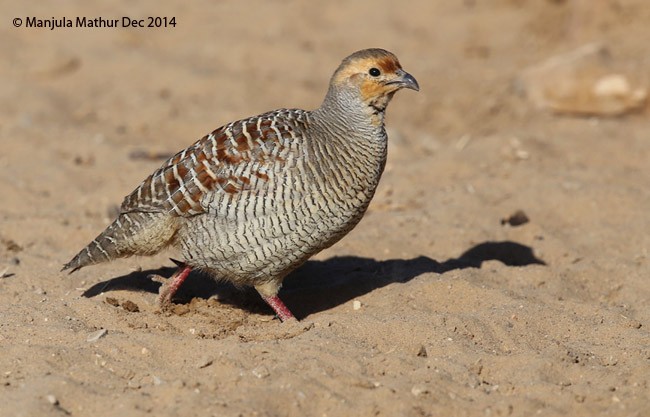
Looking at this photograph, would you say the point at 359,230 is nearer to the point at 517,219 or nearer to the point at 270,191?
the point at 517,219

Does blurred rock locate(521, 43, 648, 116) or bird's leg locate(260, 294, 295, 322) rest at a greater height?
blurred rock locate(521, 43, 648, 116)

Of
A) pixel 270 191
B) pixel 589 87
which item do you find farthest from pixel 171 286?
pixel 589 87

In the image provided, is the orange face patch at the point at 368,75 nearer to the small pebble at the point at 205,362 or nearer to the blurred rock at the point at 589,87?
the small pebble at the point at 205,362

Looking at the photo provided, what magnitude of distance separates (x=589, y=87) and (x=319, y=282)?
18.5ft

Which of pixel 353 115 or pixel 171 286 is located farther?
pixel 171 286

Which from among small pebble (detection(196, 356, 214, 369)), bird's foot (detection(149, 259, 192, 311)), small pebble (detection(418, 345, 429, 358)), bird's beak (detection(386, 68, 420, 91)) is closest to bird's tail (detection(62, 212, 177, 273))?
bird's foot (detection(149, 259, 192, 311))

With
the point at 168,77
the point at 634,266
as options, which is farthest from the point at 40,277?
the point at 168,77

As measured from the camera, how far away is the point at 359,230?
364 inches

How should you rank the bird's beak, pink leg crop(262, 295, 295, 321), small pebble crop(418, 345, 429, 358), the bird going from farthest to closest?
pink leg crop(262, 295, 295, 321)
the bird's beak
the bird
small pebble crop(418, 345, 429, 358)

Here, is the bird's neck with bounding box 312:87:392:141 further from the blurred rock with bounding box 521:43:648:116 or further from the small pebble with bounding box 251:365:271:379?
the blurred rock with bounding box 521:43:648:116

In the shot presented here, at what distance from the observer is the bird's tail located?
706cm

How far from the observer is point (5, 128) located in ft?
40.0

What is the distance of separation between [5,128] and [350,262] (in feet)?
18.9

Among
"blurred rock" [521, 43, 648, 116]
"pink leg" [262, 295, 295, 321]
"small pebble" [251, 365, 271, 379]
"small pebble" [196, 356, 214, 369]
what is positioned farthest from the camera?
"blurred rock" [521, 43, 648, 116]
